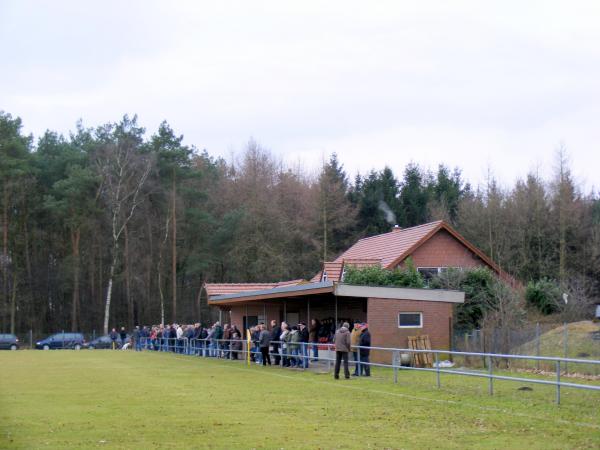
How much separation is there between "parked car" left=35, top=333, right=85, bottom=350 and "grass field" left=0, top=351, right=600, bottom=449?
35525 millimetres

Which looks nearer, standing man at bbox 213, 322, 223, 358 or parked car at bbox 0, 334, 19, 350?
standing man at bbox 213, 322, 223, 358

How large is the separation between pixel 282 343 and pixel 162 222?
37951 mm

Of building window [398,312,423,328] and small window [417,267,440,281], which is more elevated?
small window [417,267,440,281]

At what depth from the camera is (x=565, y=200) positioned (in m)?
54.4

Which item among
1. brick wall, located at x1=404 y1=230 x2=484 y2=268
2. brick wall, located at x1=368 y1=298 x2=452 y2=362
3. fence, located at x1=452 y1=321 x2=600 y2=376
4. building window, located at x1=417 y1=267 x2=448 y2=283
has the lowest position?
fence, located at x1=452 y1=321 x2=600 y2=376

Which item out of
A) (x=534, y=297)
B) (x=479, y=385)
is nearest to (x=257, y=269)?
(x=534, y=297)

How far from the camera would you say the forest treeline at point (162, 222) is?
58.9 meters

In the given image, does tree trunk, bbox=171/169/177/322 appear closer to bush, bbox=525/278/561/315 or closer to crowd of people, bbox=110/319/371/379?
crowd of people, bbox=110/319/371/379

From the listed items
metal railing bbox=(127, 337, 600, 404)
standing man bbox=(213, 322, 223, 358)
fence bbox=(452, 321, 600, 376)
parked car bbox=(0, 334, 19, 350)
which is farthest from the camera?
parked car bbox=(0, 334, 19, 350)

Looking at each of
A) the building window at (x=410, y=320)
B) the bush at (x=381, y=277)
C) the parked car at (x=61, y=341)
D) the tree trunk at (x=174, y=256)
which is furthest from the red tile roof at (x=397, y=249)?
the parked car at (x=61, y=341)

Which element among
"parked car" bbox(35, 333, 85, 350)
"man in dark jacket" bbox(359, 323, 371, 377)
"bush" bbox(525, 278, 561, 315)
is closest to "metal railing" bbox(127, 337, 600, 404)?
"man in dark jacket" bbox(359, 323, 371, 377)

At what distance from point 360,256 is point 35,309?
30.2m

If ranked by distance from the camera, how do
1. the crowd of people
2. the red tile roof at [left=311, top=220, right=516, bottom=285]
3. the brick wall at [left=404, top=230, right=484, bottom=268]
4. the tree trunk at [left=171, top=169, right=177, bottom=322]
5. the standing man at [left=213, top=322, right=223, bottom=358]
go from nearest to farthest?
the crowd of people < the standing man at [left=213, top=322, right=223, bottom=358] < the red tile roof at [left=311, top=220, right=516, bottom=285] < the brick wall at [left=404, top=230, right=484, bottom=268] < the tree trunk at [left=171, top=169, right=177, bottom=322]

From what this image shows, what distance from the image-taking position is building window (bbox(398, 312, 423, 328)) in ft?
95.7
